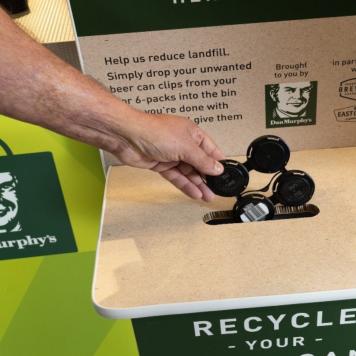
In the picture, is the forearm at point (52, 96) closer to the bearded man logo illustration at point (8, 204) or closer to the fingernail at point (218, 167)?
the fingernail at point (218, 167)

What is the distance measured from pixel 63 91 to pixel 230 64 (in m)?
0.40

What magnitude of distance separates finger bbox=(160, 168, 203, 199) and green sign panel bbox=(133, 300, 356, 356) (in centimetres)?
24

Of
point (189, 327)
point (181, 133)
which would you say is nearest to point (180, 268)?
point (189, 327)

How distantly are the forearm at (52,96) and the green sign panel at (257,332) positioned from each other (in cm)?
33

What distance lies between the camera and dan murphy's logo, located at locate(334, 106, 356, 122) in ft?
3.57

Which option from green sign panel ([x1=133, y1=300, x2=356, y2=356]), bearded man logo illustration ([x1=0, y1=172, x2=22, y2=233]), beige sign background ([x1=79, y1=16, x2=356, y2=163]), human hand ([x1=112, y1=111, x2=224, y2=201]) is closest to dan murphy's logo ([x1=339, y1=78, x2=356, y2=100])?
beige sign background ([x1=79, y1=16, x2=356, y2=163])

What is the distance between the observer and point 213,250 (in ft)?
2.87

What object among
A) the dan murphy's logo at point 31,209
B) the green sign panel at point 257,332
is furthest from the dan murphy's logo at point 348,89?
the dan murphy's logo at point 31,209

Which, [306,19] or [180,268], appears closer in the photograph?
[180,268]

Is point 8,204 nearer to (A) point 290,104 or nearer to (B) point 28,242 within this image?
(B) point 28,242

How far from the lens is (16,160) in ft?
3.96

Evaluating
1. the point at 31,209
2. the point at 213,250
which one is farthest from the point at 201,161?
the point at 31,209

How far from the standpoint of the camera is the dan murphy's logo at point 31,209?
1.21 meters

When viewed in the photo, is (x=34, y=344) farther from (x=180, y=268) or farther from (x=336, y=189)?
(x=336, y=189)
